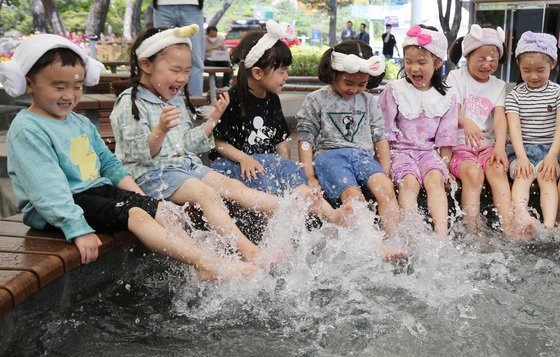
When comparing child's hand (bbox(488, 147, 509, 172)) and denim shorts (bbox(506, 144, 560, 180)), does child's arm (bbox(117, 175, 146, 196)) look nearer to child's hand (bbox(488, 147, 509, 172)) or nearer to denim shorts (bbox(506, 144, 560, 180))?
child's hand (bbox(488, 147, 509, 172))

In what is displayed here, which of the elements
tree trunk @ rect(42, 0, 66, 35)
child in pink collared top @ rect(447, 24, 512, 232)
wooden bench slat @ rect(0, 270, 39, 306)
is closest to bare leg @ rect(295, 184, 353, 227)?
child in pink collared top @ rect(447, 24, 512, 232)

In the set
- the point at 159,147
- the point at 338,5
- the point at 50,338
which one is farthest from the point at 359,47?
the point at 338,5

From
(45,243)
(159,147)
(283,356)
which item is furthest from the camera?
(159,147)

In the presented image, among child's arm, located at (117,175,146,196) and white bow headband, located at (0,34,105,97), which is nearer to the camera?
white bow headband, located at (0,34,105,97)

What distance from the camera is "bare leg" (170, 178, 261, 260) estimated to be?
9.42 ft

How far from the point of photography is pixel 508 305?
101 inches

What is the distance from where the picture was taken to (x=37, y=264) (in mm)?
2203

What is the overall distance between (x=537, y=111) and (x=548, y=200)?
0.70 metres

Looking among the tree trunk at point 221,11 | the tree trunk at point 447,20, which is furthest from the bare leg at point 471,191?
the tree trunk at point 221,11

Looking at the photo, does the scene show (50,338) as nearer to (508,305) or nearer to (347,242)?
(347,242)

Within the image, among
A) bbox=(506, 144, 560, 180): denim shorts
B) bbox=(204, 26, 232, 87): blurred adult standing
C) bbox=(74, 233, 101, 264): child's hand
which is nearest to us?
bbox=(74, 233, 101, 264): child's hand

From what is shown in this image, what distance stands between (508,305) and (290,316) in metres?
0.98

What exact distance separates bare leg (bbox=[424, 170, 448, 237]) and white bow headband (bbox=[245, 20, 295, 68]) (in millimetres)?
1265

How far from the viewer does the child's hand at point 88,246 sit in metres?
2.41
